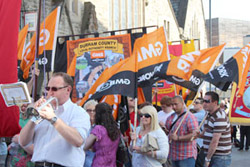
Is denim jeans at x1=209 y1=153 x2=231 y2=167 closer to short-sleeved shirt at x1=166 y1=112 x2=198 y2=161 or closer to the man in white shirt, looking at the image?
short-sleeved shirt at x1=166 y1=112 x2=198 y2=161

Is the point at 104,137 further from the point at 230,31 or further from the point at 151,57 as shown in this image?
the point at 230,31

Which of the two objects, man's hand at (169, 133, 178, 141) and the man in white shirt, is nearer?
man's hand at (169, 133, 178, 141)

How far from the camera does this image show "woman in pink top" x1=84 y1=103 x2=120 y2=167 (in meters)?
5.07

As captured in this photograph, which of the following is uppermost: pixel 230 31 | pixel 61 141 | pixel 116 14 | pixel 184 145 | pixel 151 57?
pixel 230 31

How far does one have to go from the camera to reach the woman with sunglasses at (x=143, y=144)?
16.8 ft

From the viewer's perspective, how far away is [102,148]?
200 inches

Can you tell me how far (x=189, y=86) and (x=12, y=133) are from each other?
391 centimetres

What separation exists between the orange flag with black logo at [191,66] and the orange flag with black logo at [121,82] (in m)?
1.51

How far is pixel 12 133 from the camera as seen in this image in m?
4.11

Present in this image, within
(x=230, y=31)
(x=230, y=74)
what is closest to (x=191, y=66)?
(x=230, y=74)

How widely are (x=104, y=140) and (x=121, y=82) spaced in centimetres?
132

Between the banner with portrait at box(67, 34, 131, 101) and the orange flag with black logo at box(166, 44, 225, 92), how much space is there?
1913 mm

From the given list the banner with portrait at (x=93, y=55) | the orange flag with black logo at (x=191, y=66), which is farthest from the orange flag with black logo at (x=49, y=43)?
the orange flag with black logo at (x=191, y=66)

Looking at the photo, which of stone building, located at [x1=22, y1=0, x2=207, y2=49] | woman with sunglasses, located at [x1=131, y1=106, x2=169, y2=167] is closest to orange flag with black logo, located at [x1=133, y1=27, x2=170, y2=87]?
woman with sunglasses, located at [x1=131, y1=106, x2=169, y2=167]
